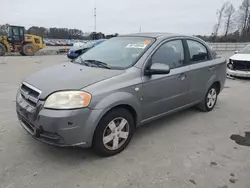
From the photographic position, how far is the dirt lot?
2559mm

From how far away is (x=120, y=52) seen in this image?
3645 millimetres

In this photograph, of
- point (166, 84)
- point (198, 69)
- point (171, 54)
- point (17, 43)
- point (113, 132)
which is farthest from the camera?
point (17, 43)

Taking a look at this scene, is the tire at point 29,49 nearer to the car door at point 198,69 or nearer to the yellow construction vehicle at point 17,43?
the yellow construction vehicle at point 17,43

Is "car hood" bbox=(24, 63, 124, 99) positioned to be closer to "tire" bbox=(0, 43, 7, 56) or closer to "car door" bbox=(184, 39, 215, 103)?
"car door" bbox=(184, 39, 215, 103)

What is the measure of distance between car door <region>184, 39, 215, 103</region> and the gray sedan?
17 mm

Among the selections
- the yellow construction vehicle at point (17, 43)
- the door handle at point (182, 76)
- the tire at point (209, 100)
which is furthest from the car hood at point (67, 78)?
the yellow construction vehicle at point (17, 43)

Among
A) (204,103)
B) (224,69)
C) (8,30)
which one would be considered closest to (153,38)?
(204,103)

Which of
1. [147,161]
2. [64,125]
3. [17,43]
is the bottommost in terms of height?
[147,161]

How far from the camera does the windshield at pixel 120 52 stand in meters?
3.39

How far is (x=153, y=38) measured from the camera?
12.1 ft

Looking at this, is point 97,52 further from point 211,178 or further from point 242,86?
point 242,86

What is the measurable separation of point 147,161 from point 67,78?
1.43 meters

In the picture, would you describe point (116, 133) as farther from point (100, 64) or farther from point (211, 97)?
point (211, 97)

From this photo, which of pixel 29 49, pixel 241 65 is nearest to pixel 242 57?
pixel 241 65
